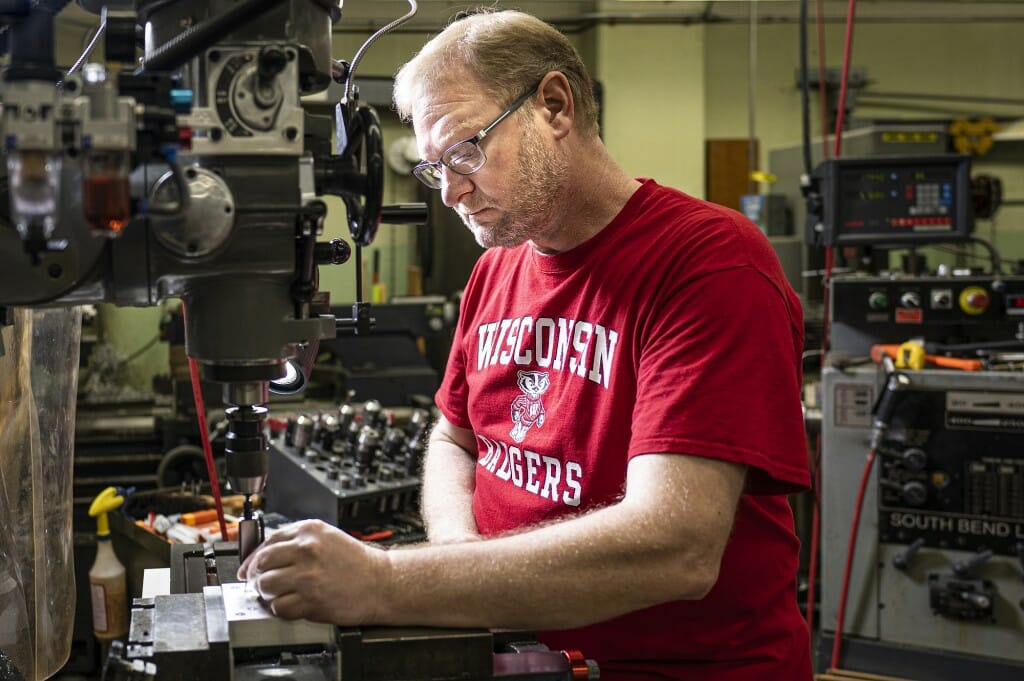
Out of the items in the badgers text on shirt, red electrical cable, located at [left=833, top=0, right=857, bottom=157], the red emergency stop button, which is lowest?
the badgers text on shirt

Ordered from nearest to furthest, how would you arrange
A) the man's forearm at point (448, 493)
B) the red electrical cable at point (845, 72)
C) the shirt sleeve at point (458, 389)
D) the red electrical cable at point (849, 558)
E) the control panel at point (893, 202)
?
the man's forearm at point (448, 493) → the shirt sleeve at point (458, 389) → the red electrical cable at point (845, 72) → the red electrical cable at point (849, 558) → the control panel at point (893, 202)

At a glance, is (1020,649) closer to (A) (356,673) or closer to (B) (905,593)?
(B) (905,593)

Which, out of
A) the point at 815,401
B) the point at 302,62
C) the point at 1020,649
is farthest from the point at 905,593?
the point at 302,62

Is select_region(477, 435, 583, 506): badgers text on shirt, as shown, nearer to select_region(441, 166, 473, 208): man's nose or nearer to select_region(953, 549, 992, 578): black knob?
select_region(441, 166, 473, 208): man's nose

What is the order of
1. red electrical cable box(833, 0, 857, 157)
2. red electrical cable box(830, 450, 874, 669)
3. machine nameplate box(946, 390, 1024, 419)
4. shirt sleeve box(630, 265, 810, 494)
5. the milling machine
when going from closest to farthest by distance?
the milling machine → shirt sleeve box(630, 265, 810, 494) → red electrical cable box(833, 0, 857, 157) → machine nameplate box(946, 390, 1024, 419) → red electrical cable box(830, 450, 874, 669)

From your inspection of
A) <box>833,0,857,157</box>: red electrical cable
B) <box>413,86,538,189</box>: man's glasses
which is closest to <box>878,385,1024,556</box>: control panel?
<box>833,0,857,157</box>: red electrical cable

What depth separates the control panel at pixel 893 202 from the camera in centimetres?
288

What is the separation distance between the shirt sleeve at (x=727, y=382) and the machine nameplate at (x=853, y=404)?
1630 millimetres

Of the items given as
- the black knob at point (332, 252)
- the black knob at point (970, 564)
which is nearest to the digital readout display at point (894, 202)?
the black knob at point (970, 564)

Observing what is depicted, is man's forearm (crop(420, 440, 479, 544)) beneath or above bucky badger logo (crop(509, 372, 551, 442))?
beneath

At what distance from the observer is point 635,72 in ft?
17.8

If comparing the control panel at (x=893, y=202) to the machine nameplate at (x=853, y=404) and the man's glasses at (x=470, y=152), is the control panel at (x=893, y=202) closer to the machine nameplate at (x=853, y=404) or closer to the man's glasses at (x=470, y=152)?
the machine nameplate at (x=853, y=404)

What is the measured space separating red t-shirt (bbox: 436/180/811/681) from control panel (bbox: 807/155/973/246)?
70.4 inches

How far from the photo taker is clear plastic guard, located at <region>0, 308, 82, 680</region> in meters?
1.04
